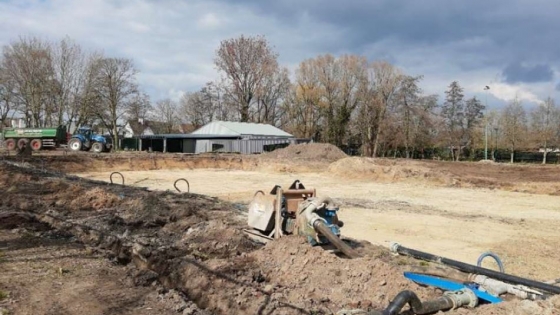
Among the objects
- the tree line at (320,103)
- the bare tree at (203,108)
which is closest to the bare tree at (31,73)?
the tree line at (320,103)

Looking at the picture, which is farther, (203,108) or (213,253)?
(203,108)

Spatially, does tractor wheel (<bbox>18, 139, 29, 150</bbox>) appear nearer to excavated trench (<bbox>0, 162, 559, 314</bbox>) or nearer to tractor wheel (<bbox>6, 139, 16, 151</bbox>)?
tractor wheel (<bbox>6, 139, 16, 151</bbox>)

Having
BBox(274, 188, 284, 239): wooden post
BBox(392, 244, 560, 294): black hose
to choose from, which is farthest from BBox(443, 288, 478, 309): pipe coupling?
BBox(274, 188, 284, 239): wooden post

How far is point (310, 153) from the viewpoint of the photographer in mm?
43375

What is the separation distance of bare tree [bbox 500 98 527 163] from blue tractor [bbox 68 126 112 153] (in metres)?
46.0

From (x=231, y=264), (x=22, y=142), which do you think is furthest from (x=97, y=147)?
(x=231, y=264)

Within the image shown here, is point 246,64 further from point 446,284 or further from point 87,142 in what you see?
point 446,284

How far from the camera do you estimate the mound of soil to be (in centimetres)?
4216

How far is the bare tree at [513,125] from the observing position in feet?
188

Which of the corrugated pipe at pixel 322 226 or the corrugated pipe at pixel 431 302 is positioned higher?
the corrugated pipe at pixel 322 226

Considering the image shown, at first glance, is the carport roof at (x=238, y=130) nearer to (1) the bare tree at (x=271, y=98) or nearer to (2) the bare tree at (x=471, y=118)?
(1) the bare tree at (x=271, y=98)

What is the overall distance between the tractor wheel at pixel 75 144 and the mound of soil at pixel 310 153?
16360 mm

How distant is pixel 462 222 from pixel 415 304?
10.3 meters

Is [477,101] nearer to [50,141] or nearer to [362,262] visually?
[50,141]
